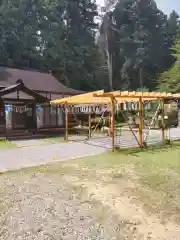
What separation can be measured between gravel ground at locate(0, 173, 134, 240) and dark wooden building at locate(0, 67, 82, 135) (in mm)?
9308

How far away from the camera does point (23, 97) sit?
14.2 meters

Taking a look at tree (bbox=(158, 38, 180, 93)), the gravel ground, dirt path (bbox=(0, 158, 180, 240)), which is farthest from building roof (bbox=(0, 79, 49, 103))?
tree (bbox=(158, 38, 180, 93))

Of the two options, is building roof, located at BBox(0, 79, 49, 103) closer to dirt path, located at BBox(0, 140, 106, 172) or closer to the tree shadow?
dirt path, located at BBox(0, 140, 106, 172)

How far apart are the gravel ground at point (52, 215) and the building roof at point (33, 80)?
44.0 ft

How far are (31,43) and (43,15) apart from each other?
5.45 meters

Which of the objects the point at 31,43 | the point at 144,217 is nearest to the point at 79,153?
the point at 144,217

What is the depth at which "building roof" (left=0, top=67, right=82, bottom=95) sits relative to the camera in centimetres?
1770

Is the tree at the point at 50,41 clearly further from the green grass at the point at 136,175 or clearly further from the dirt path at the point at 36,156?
the green grass at the point at 136,175

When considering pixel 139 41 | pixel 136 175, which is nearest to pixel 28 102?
pixel 136 175

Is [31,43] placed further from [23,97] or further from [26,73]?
[23,97]

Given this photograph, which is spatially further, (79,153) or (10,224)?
(79,153)

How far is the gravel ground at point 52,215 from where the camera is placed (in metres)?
2.97

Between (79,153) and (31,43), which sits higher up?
(31,43)

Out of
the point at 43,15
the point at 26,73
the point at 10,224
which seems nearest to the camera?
the point at 10,224
